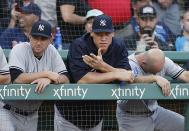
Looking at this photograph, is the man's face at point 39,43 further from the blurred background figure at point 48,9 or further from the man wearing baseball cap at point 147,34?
the blurred background figure at point 48,9

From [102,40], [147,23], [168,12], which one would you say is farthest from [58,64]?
[168,12]

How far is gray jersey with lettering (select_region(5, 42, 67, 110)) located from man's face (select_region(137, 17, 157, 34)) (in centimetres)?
185

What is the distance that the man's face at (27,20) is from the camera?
6793 mm

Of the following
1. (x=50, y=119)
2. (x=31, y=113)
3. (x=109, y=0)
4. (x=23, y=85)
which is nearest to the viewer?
(x=23, y=85)

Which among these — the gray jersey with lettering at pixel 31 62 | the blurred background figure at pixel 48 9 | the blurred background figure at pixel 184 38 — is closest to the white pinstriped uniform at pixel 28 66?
the gray jersey with lettering at pixel 31 62

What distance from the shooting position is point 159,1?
25.5 ft

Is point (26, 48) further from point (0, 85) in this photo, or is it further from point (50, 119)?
point (50, 119)

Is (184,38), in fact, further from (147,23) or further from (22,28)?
(22,28)

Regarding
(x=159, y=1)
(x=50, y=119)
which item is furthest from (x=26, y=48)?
(x=159, y=1)

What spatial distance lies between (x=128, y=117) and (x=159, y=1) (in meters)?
2.52

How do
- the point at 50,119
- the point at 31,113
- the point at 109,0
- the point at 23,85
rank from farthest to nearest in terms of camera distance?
the point at 109,0 → the point at 50,119 → the point at 31,113 → the point at 23,85

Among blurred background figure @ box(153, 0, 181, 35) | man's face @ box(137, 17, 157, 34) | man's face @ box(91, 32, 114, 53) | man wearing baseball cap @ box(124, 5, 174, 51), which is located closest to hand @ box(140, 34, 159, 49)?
man wearing baseball cap @ box(124, 5, 174, 51)

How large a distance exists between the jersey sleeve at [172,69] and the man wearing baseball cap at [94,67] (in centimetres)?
45

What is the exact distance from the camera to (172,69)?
18.4 feet
